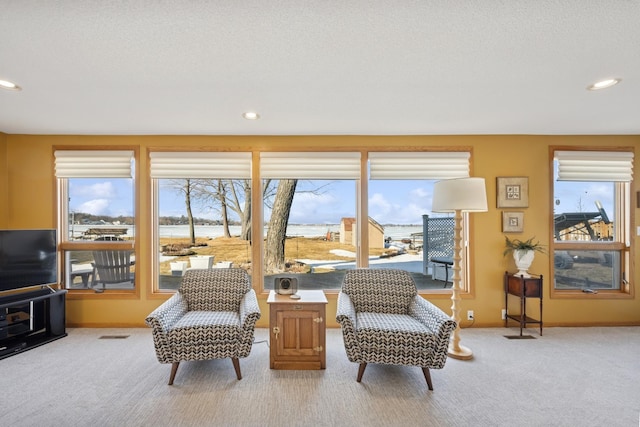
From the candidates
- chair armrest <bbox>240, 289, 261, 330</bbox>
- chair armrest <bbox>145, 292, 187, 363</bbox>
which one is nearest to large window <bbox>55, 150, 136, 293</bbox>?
chair armrest <bbox>145, 292, 187, 363</bbox>

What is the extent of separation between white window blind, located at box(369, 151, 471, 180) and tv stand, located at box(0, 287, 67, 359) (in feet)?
13.0

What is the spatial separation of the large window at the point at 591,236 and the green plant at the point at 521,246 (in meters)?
0.30

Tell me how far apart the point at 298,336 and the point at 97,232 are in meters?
3.07

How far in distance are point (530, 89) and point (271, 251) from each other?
3.22 metres

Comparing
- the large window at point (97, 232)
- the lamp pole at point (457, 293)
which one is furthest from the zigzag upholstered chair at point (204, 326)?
the lamp pole at point (457, 293)

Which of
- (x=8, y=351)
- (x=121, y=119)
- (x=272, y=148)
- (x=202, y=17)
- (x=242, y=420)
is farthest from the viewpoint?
(x=272, y=148)

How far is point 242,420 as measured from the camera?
6.84 feet

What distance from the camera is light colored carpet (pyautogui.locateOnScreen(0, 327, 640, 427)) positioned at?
2.11 m

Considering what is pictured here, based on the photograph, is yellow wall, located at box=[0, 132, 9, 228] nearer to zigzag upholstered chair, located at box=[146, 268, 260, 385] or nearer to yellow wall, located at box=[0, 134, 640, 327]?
yellow wall, located at box=[0, 134, 640, 327]

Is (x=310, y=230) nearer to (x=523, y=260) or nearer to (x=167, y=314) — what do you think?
(x=167, y=314)

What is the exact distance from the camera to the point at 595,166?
3.88 metres

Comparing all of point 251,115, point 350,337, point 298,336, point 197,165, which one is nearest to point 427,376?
point 350,337

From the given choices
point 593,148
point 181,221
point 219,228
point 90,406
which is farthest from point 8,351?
point 593,148

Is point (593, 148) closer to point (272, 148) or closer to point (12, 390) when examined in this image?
point (272, 148)
